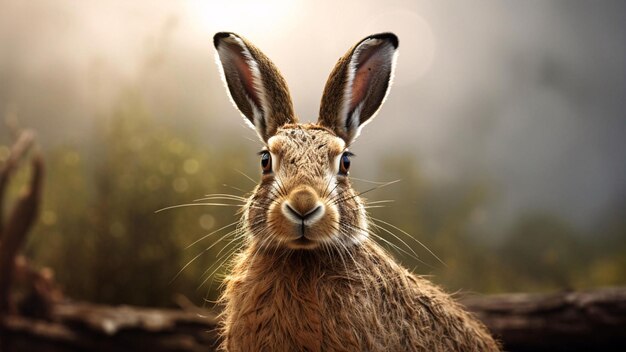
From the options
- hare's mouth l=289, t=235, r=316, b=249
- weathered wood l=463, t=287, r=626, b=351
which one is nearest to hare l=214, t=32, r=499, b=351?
hare's mouth l=289, t=235, r=316, b=249

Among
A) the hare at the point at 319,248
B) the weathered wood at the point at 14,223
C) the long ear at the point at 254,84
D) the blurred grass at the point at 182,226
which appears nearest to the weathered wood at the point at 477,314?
the weathered wood at the point at 14,223

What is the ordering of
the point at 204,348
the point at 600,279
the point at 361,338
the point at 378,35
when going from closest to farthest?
the point at 361,338 → the point at 378,35 → the point at 204,348 → the point at 600,279

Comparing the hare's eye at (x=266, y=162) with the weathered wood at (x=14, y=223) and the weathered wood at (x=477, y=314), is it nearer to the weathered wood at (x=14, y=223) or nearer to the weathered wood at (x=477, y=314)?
the weathered wood at (x=477, y=314)

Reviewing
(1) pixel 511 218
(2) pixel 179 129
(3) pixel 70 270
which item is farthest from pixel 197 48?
(1) pixel 511 218

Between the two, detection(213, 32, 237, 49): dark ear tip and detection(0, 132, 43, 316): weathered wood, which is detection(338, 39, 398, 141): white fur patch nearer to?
detection(213, 32, 237, 49): dark ear tip

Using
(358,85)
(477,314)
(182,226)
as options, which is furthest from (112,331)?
(358,85)

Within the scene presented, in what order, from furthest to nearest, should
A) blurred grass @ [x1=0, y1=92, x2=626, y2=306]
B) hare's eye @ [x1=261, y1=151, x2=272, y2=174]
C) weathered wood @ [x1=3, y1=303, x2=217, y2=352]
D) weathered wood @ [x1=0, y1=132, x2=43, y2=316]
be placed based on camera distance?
blurred grass @ [x1=0, y1=92, x2=626, y2=306]
weathered wood @ [x1=0, y1=132, x2=43, y2=316]
weathered wood @ [x1=3, y1=303, x2=217, y2=352]
hare's eye @ [x1=261, y1=151, x2=272, y2=174]

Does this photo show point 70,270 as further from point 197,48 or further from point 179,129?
point 197,48

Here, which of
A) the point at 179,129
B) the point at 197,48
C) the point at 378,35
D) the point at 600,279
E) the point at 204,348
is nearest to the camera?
the point at 378,35
